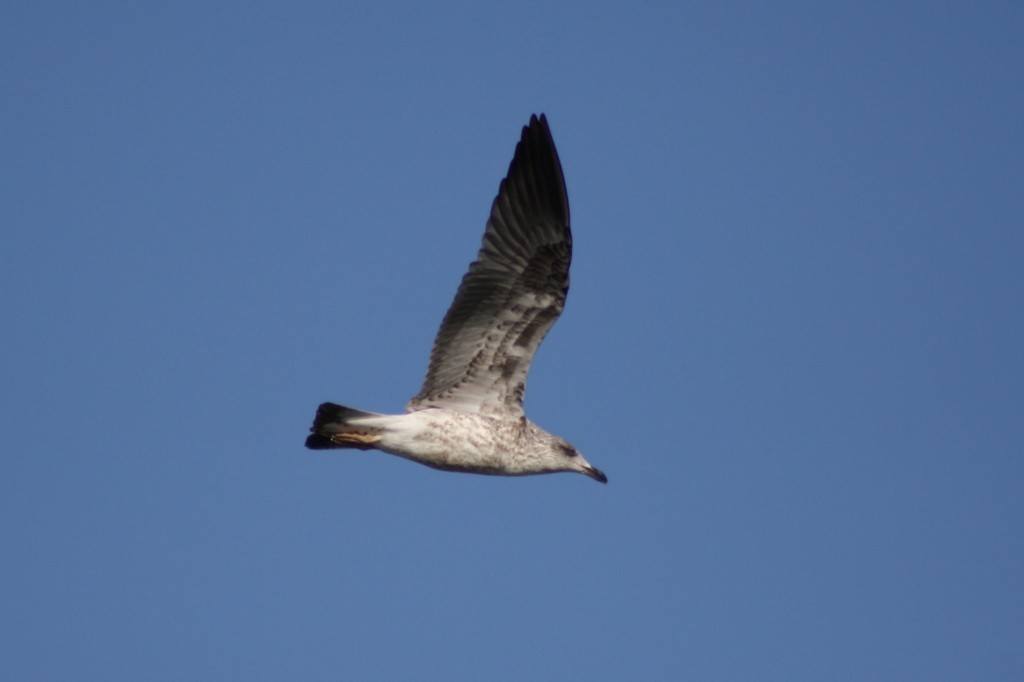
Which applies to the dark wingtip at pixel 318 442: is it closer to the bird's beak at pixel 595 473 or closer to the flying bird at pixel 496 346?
the flying bird at pixel 496 346

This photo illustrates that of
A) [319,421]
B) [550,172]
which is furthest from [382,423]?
[550,172]

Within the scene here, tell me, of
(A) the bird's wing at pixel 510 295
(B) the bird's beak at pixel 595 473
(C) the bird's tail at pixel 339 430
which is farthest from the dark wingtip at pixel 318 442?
(B) the bird's beak at pixel 595 473

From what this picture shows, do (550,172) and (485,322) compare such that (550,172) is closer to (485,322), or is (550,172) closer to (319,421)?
(485,322)

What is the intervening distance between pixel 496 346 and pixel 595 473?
161 centimetres

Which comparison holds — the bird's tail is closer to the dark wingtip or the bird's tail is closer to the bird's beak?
the dark wingtip

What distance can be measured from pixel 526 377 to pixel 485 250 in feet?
3.87

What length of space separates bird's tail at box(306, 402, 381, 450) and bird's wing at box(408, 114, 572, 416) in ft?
1.83

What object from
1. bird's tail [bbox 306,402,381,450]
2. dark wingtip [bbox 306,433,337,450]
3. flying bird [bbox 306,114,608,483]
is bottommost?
dark wingtip [bbox 306,433,337,450]

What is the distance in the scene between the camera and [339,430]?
494 inches

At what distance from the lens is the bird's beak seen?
13398 mm

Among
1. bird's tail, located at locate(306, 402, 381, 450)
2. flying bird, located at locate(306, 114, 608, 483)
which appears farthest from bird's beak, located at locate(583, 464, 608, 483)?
bird's tail, located at locate(306, 402, 381, 450)

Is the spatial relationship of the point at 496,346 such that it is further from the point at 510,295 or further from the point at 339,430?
the point at 339,430

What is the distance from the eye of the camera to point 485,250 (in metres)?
12.5

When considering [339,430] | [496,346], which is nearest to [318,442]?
[339,430]
